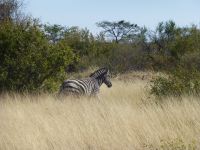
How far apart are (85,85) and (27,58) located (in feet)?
6.33

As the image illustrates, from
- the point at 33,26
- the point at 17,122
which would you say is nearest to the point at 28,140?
the point at 17,122

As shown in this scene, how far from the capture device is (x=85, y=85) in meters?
13.1

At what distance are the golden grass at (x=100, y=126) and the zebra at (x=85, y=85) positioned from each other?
1718 millimetres

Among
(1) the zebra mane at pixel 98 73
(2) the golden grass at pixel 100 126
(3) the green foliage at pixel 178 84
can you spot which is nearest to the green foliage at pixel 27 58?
(1) the zebra mane at pixel 98 73

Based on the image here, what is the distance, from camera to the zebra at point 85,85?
12633 mm

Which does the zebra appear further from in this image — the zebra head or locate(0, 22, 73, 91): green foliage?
locate(0, 22, 73, 91): green foliage

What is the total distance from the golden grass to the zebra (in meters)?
1.72

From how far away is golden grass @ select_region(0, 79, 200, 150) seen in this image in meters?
7.14

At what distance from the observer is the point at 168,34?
34844 millimetres

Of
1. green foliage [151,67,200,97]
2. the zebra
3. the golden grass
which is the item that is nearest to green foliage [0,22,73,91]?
the zebra

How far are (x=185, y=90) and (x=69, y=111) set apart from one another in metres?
3.01

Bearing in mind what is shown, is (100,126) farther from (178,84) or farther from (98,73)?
(98,73)

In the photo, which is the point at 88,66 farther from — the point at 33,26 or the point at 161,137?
the point at 161,137

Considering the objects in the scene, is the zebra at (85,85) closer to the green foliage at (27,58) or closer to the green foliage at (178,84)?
the green foliage at (27,58)
